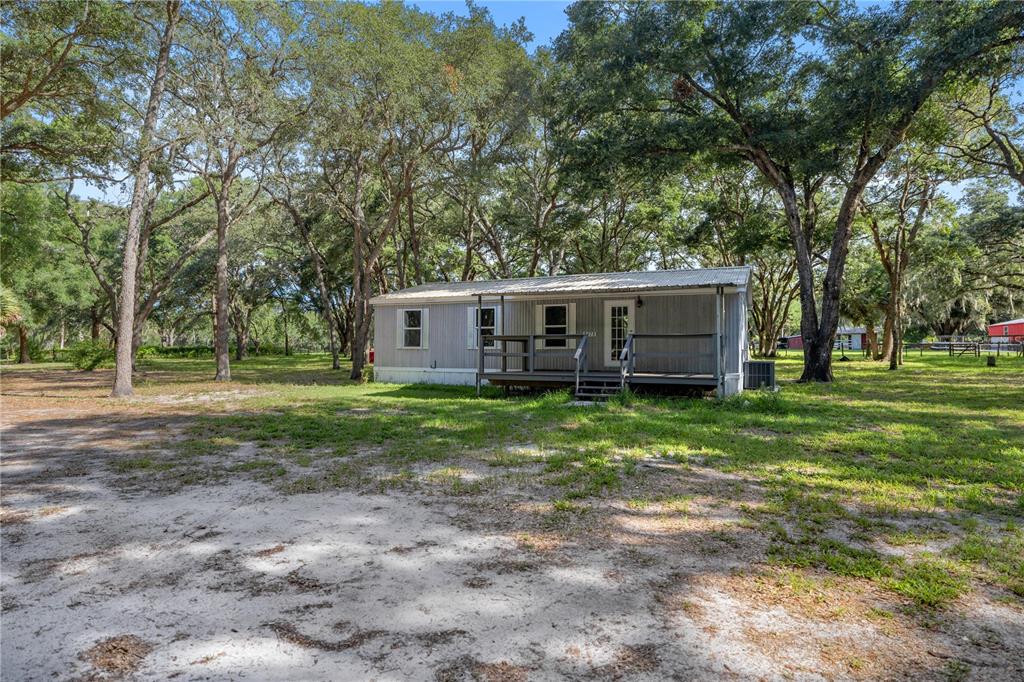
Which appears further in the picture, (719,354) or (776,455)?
(719,354)

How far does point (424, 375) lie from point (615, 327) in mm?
6092

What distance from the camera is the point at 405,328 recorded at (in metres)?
17.0

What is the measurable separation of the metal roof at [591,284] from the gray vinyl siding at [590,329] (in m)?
0.44

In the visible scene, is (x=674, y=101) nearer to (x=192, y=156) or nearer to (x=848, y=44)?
(x=848, y=44)

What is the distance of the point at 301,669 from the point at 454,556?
1.32 meters

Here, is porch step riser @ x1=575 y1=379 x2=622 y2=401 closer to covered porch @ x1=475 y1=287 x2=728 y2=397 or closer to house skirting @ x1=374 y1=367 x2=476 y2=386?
covered porch @ x1=475 y1=287 x2=728 y2=397

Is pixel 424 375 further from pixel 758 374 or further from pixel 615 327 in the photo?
pixel 758 374

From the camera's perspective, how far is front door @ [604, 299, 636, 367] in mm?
14438

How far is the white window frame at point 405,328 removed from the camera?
16578 mm

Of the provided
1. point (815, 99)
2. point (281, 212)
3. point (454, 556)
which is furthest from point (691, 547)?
point (281, 212)

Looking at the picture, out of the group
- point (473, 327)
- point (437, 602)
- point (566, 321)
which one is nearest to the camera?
point (437, 602)

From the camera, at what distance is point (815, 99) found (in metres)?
14.1

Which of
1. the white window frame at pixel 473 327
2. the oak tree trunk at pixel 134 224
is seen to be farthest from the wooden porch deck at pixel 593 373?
the oak tree trunk at pixel 134 224

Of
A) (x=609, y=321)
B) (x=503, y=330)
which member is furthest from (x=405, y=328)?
(x=609, y=321)
